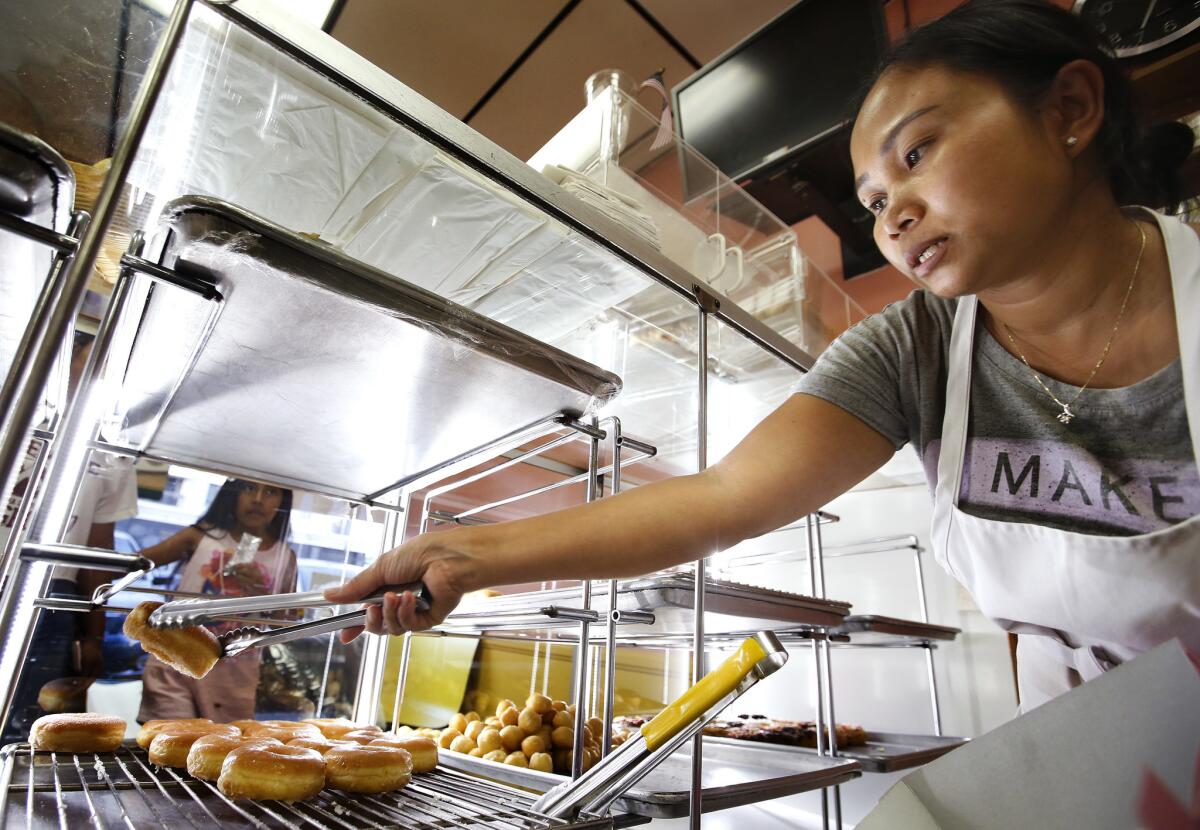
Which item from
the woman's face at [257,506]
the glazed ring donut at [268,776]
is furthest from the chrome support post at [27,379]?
the woman's face at [257,506]

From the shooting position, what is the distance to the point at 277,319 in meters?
0.79

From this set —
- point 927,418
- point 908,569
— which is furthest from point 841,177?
point 927,418

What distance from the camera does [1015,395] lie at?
78 cm

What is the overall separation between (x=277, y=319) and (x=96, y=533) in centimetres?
201

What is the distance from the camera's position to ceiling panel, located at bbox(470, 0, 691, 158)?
2.46 m

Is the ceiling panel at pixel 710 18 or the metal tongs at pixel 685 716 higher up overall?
the ceiling panel at pixel 710 18

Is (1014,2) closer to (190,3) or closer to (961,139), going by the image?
(961,139)

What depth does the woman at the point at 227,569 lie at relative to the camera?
2.18 meters

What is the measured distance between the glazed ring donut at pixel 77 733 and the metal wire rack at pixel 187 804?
2cm

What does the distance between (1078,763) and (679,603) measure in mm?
666

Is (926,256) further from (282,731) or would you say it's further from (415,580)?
(282,731)

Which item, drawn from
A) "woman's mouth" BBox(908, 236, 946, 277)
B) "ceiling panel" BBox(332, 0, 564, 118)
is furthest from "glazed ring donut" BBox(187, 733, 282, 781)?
"ceiling panel" BBox(332, 0, 564, 118)

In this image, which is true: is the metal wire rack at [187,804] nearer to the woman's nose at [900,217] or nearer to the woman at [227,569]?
the woman's nose at [900,217]

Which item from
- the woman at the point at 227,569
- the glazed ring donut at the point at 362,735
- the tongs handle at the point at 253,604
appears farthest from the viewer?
the woman at the point at 227,569
